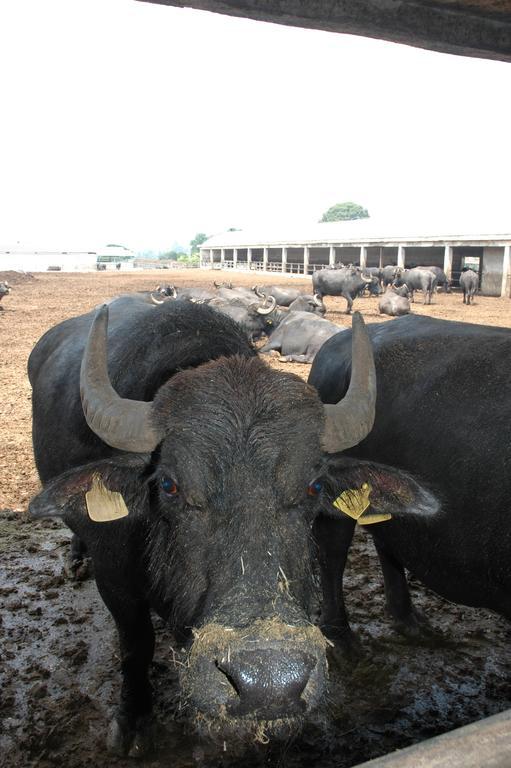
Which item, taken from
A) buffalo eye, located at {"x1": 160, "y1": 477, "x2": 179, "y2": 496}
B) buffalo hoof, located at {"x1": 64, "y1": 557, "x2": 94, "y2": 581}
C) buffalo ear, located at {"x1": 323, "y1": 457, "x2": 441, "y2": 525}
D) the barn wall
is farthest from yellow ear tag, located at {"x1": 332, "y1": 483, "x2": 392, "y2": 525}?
the barn wall

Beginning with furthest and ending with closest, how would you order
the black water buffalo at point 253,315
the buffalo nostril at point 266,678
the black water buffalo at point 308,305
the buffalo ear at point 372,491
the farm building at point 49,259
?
the farm building at point 49,259 → the black water buffalo at point 308,305 → the black water buffalo at point 253,315 → the buffalo ear at point 372,491 → the buffalo nostril at point 266,678

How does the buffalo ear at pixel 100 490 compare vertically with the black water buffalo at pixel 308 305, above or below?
above

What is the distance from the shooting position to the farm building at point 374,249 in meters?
32.4

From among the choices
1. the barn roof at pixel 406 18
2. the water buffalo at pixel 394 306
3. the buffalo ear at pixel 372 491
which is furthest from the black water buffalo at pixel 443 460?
the water buffalo at pixel 394 306

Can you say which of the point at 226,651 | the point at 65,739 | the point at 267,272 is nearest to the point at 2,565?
the point at 65,739

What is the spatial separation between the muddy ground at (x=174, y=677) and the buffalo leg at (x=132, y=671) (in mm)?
100

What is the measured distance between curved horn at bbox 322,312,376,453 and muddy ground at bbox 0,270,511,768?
1041 millimetres

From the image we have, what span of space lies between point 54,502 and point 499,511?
2.13 metres

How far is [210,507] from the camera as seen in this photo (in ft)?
7.58

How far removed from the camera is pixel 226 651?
1899 millimetres

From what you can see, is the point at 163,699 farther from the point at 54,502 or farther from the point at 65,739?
the point at 54,502

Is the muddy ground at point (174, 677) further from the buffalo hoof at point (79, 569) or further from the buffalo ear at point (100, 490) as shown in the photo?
the buffalo ear at point (100, 490)

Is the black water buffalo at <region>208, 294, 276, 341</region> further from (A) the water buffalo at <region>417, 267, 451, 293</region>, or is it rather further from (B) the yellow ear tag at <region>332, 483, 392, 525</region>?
(A) the water buffalo at <region>417, 267, 451, 293</region>

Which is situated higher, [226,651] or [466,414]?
[466,414]
